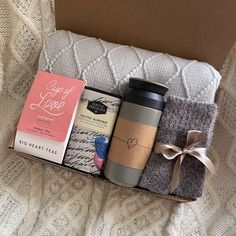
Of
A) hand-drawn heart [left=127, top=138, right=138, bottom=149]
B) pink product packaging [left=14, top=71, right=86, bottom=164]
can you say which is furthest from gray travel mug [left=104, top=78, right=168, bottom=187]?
pink product packaging [left=14, top=71, right=86, bottom=164]

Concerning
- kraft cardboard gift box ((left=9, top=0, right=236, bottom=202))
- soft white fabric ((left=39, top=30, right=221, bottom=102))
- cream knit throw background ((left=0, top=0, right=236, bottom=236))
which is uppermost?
kraft cardboard gift box ((left=9, top=0, right=236, bottom=202))

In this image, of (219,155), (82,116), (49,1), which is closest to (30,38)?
(49,1)

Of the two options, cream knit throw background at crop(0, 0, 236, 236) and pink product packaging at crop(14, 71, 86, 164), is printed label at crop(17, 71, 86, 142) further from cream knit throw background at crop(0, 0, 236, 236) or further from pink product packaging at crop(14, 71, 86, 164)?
cream knit throw background at crop(0, 0, 236, 236)

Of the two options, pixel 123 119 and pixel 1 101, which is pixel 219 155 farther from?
pixel 1 101

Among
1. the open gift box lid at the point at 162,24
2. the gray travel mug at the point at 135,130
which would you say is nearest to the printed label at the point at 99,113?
the gray travel mug at the point at 135,130

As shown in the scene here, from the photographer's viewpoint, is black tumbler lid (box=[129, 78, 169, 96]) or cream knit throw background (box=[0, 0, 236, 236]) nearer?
black tumbler lid (box=[129, 78, 169, 96])

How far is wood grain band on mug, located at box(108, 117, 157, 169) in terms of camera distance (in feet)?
2.04

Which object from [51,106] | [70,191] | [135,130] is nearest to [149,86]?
[135,130]

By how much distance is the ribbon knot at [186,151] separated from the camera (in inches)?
24.6

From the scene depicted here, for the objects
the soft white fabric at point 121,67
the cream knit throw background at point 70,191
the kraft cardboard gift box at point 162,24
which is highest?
the kraft cardboard gift box at point 162,24

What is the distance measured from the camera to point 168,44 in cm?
70

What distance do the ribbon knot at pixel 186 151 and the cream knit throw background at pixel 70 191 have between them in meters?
0.11

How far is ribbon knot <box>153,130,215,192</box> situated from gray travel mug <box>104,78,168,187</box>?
3 centimetres

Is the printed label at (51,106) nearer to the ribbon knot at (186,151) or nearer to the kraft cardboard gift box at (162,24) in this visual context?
the kraft cardboard gift box at (162,24)
